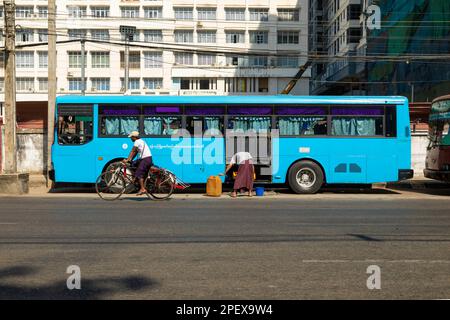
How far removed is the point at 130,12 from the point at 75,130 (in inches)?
2320

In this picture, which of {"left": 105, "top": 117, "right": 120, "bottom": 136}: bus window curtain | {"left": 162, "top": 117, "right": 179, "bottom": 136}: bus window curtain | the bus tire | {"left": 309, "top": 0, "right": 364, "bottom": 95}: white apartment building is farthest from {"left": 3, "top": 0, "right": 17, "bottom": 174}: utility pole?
{"left": 309, "top": 0, "right": 364, "bottom": 95}: white apartment building

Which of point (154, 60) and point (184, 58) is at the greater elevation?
point (184, 58)

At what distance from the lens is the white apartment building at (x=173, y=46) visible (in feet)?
232

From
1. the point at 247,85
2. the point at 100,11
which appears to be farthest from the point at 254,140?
the point at 100,11

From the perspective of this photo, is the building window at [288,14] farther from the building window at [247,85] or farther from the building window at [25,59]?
the building window at [25,59]

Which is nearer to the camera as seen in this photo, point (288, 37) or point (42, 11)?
point (42, 11)

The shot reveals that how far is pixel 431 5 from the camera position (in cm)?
4816

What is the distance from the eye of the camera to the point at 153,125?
17750mm

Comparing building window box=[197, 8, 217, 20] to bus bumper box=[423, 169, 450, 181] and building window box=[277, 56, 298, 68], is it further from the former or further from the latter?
bus bumper box=[423, 169, 450, 181]

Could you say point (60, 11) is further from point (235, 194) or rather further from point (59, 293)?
point (59, 293)

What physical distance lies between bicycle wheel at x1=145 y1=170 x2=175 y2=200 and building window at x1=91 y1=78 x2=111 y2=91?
59.2 meters

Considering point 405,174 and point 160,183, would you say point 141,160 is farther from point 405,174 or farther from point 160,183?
point 405,174

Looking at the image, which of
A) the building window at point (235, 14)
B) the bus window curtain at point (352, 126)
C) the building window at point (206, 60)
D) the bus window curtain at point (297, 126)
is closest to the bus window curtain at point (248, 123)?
the bus window curtain at point (297, 126)

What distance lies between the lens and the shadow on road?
5062 mm
